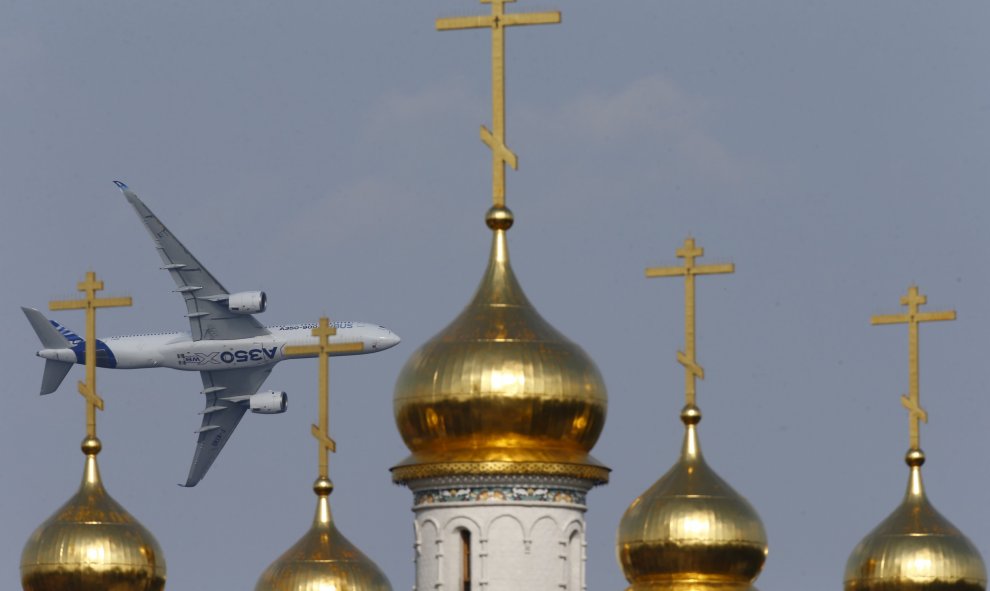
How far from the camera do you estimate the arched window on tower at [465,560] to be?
40.2 meters

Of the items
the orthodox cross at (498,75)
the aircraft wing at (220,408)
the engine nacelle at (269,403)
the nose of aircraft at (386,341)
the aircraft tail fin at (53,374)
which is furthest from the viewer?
the aircraft wing at (220,408)

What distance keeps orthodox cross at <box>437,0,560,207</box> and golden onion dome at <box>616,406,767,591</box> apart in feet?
25.9

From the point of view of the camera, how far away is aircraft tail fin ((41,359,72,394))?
95.5m

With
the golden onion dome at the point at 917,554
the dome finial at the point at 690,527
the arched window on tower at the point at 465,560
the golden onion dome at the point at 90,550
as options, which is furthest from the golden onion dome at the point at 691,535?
the arched window on tower at the point at 465,560

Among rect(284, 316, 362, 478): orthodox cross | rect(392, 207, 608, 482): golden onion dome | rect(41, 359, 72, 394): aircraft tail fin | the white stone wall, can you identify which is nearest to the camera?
the white stone wall

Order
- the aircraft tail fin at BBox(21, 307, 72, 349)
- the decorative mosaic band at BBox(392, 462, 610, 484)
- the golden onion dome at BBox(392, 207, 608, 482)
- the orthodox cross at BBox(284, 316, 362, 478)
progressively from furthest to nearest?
the aircraft tail fin at BBox(21, 307, 72, 349), the orthodox cross at BBox(284, 316, 362, 478), the golden onion dome at BBox(392, 207, 608, 482), the decorative mosaic band at BBox(392, 462, 610, 484)

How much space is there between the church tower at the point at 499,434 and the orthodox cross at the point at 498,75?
11 millimetres

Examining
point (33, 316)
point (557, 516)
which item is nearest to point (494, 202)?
point (557, 516)

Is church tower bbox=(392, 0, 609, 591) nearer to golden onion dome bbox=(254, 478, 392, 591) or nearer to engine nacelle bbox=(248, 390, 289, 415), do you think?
golden onion dome bbox=(254, 478, 392, 591)

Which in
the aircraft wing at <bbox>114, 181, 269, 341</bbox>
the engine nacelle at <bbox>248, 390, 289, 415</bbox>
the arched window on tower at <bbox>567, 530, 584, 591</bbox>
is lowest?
the arched window on tower at <bbox>567, 530, 584, 591</bbox>

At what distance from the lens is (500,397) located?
40688mm

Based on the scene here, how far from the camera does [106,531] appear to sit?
48688mm

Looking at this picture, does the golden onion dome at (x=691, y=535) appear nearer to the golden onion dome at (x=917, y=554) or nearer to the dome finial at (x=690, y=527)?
the dome finial at (x=690, y=527)

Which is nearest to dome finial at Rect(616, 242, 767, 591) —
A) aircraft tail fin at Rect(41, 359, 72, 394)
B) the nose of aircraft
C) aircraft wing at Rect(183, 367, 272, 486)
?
aircraft tail fin at Rect(41, 359, 72, 394)
